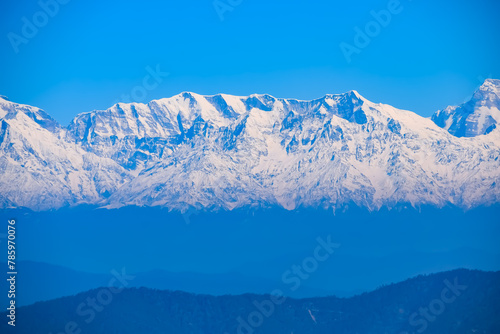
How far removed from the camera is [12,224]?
197 m

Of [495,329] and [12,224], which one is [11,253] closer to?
[12,224]

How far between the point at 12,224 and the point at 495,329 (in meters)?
99.7

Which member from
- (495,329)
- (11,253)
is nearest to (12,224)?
(11,253)

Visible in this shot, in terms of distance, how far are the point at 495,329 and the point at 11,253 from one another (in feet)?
321

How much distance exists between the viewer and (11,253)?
191250mm

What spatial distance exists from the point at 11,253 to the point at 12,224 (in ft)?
25.4

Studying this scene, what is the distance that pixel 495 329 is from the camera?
651 ft
